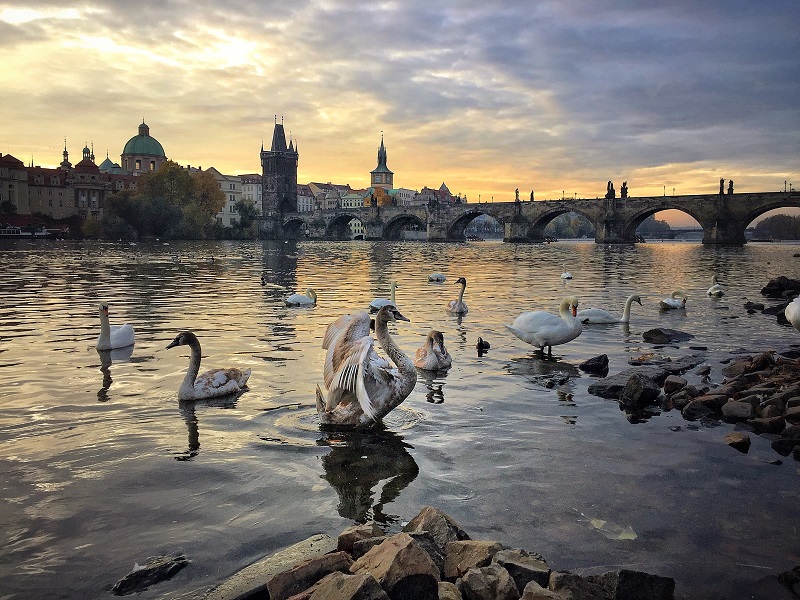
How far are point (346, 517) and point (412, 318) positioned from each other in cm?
Result: 959

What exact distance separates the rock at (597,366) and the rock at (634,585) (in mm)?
5413

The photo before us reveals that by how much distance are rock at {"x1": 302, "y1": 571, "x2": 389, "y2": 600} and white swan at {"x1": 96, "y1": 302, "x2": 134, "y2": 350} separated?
764 cm

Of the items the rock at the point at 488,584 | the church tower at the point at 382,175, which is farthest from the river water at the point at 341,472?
the church tower at the point at 382,175

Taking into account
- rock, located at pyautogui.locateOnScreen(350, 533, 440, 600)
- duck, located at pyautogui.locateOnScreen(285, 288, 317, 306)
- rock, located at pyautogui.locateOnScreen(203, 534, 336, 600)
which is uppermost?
duck, located at pyautogui.locateOnScreen(285, 288, 317, 306)

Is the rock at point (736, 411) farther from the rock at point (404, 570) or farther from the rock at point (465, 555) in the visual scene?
the rock at point (404, 570)

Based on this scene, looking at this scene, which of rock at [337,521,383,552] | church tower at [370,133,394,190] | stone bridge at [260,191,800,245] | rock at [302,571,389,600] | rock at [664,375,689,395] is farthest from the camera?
church tower at [370,133,394,190]

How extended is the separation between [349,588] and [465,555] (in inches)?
30.9

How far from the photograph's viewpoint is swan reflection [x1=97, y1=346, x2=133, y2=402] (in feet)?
24.1

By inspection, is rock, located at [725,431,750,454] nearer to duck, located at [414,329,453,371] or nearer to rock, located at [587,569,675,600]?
rock, located at [587,569,675,600]

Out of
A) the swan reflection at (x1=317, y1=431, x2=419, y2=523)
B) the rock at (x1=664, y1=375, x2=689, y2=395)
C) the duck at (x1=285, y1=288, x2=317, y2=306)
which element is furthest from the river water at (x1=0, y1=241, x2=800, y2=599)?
the duck at (x1=285, y1=288, x2=317, y2=306)

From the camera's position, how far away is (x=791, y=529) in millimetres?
3967

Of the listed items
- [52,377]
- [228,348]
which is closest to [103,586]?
[52,377]

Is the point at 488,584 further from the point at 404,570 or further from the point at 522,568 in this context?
the point at 404,570

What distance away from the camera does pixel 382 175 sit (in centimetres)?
18850
